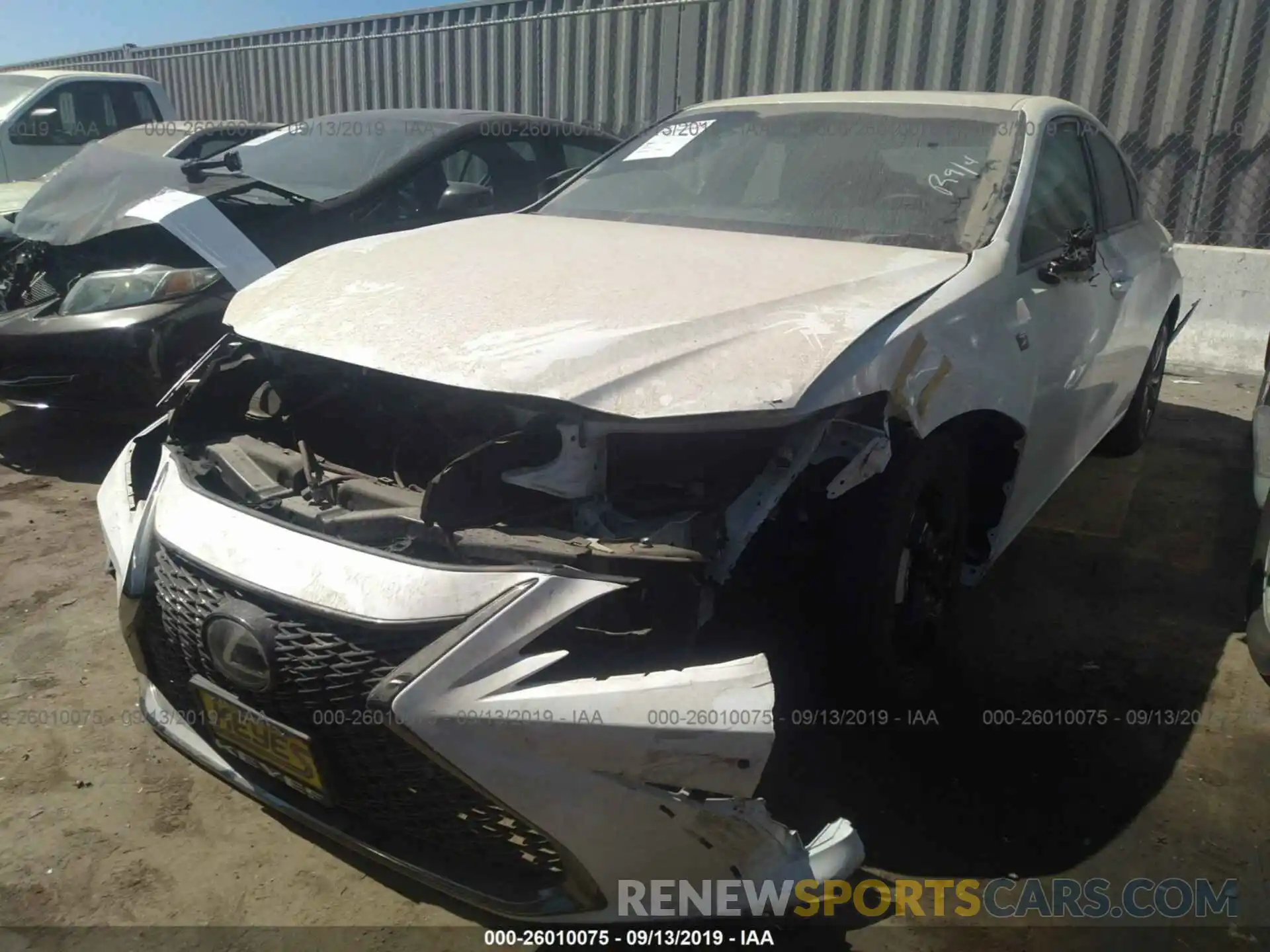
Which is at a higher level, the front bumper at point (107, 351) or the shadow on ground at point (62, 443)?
the front bumper at point (107, 351)

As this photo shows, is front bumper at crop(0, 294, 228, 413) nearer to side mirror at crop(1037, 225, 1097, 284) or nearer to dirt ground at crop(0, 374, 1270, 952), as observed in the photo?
dirt ground at crop(0, 374, 1270, 952)

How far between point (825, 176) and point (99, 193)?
3529 mm

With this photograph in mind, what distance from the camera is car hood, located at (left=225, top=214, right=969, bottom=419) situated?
1.92m

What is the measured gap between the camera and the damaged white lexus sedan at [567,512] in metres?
1.70

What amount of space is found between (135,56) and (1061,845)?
18327 mm

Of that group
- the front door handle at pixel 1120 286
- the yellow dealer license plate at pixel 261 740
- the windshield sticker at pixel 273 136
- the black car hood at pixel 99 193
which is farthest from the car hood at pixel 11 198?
the front door handle at pixel 1120 286

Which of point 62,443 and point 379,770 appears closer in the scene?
point 379,770

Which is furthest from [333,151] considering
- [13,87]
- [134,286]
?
[13,87]

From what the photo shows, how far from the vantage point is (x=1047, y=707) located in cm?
282

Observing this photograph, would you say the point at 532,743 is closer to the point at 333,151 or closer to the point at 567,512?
the point at 567,512

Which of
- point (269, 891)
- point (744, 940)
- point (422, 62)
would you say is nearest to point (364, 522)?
point (269, 891)

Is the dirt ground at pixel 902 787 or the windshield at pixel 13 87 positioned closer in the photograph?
the dirt ground at pixel 902 787

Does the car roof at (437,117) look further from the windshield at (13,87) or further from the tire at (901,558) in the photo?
the windshield at (13,87)

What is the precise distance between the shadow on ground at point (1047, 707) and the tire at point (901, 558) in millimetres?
85
